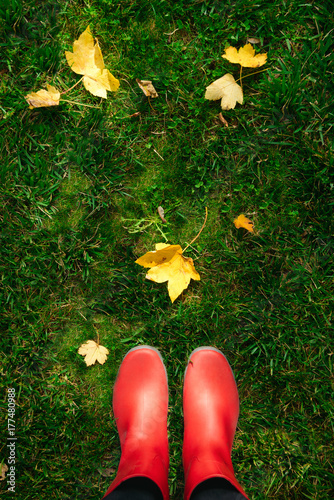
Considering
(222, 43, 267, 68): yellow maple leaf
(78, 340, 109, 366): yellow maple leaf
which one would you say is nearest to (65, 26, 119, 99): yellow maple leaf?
(222, 43, 267, 68): yellow maple leaf

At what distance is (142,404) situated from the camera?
2.08m

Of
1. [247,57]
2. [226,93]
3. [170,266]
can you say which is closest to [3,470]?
[170,266]

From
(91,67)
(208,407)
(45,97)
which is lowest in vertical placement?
(208,407)

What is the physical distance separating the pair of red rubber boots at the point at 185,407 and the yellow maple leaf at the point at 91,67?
1.43 meters

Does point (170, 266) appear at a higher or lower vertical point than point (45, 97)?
lower

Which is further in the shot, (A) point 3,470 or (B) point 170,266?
(A) point 3,470

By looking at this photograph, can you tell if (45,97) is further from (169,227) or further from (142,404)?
(142,404)

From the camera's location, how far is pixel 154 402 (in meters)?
2.08

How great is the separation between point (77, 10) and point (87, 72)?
390mm

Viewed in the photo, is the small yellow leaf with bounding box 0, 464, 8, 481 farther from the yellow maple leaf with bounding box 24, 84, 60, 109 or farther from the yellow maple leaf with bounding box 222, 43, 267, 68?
the yellow maple leaf with bounding box 222, 43, 267, 68

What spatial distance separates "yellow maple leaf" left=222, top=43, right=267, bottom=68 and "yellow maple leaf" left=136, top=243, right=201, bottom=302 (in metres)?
1.04

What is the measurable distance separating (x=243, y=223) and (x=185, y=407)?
1048 mm

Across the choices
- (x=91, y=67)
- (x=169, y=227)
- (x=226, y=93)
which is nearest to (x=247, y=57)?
(x=226, y=93)

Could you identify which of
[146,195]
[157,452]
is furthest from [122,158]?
[157,452]
